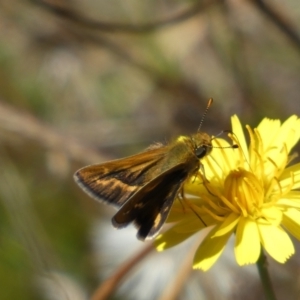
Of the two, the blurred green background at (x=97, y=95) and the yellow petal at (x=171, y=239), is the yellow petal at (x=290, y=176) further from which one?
the blurred green background at (x=97, y=95)

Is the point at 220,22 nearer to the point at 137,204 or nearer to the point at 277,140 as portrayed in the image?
the point at 277,140

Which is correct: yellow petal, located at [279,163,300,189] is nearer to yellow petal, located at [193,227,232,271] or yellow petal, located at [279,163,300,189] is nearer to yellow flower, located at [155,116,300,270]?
yellow flower, located at [155,116,300,270]

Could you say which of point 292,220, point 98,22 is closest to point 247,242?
point 292,220

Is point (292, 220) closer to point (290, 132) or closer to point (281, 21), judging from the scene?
point (290, 132)

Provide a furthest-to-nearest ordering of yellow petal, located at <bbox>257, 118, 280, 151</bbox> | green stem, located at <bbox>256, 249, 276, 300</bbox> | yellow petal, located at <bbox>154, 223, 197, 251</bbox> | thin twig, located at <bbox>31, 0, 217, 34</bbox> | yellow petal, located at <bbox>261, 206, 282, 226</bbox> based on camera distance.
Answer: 1. thin twig, located at <bbox>31, 0, 217, 34</bbox>
2. yellow petal, located at <bbox>257, 118, 280, 151</bbox>
3. yellow petal, located at <bbox>154, 223, 197, 251</bbox>
4. yellow petal, located at <bbox>261, 206, 282, 226</bbox>
5. green stem, located at <bbox>256, 249, 276, 300</bbox>

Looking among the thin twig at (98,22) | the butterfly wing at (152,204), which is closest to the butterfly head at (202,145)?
the butterfly wing at (152,204)

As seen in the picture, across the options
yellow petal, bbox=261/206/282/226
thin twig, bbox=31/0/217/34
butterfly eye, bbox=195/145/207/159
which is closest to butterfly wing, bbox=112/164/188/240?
butterfly eye, bbox=195/145/207/159

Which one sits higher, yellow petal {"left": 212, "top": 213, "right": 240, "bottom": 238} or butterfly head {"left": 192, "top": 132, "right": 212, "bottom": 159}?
butterfly head {"left": 192, "top": 132, "right": 212, "bottom": 159}
